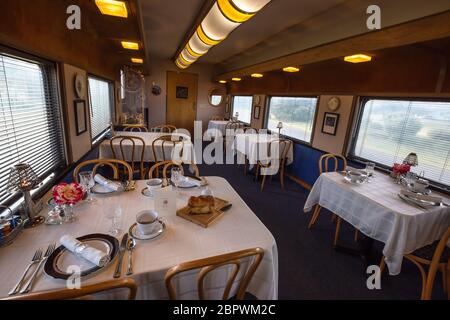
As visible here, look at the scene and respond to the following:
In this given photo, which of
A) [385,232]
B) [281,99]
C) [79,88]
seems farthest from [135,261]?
[281,99]

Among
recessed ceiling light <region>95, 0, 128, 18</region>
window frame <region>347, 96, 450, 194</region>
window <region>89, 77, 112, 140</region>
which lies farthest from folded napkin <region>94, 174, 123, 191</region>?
window frame <region>347, 96, 450, 194</region>

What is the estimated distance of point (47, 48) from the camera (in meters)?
1.57

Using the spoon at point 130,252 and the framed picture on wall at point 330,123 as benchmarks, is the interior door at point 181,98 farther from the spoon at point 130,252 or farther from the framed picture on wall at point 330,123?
the spoon at point 130,252

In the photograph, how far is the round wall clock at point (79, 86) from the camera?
6.90 ft

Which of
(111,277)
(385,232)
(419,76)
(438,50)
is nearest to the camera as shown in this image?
(111,277)

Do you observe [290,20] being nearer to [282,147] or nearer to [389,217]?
[282,147]

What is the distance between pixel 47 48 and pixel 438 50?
3169 mm

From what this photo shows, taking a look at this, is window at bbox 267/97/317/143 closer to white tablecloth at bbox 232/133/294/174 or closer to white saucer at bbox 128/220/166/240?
white tablecloth at bbox 232/133/294/174

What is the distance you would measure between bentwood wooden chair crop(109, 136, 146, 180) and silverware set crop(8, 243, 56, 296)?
5.99 feet

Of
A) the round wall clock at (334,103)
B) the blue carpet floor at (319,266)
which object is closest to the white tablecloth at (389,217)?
the blue carpet floor at (319,266)

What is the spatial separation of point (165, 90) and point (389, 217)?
20.7 feet

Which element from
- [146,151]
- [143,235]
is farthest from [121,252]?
[146,151]

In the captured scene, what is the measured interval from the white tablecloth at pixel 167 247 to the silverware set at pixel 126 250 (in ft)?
0.07
